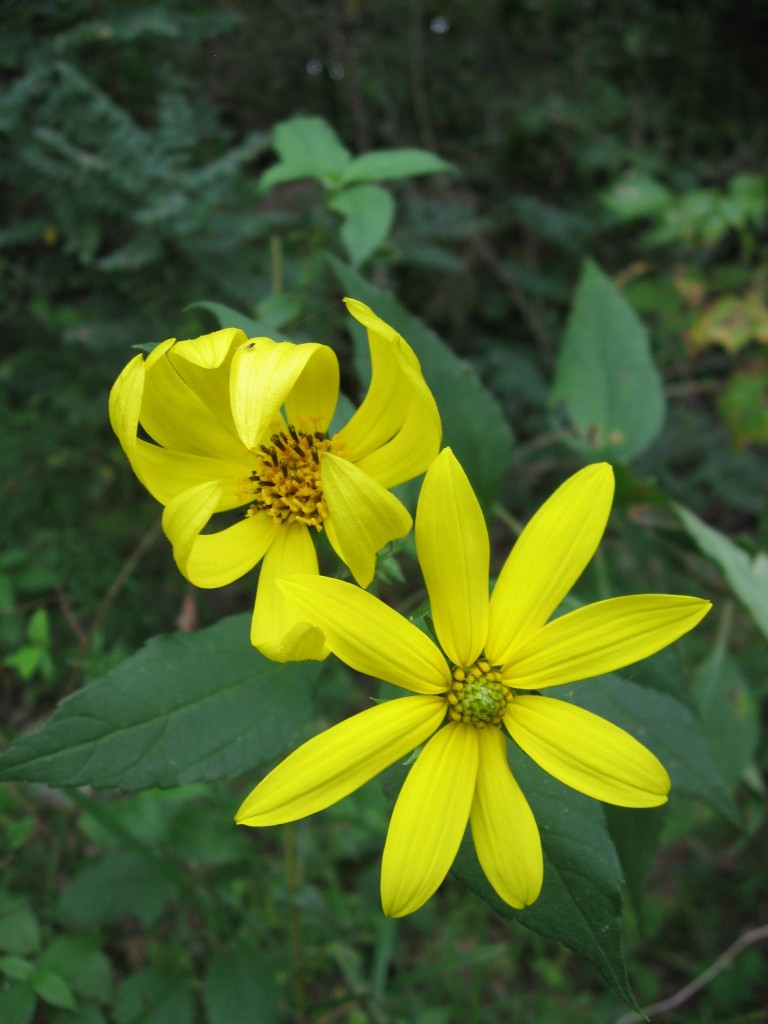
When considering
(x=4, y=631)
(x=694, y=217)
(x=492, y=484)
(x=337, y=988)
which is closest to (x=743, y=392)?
(x=694, y=217)

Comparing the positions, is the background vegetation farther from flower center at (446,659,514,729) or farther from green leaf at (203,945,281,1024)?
flower center at (446,659,514,729)

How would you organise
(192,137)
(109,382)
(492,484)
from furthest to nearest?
1. (109,382)
2. (192,137)
3. (492,484)

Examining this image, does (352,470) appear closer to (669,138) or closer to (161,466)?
(161,466)

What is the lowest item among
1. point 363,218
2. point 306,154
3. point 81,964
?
point 81,964

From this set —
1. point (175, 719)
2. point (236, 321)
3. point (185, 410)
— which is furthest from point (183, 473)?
point (175, 719)

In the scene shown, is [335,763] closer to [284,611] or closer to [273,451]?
[284,611]

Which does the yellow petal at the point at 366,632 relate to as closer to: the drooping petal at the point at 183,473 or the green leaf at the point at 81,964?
the drooping petal at the point at 183,473

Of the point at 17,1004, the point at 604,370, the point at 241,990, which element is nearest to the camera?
the point at 17,1004
